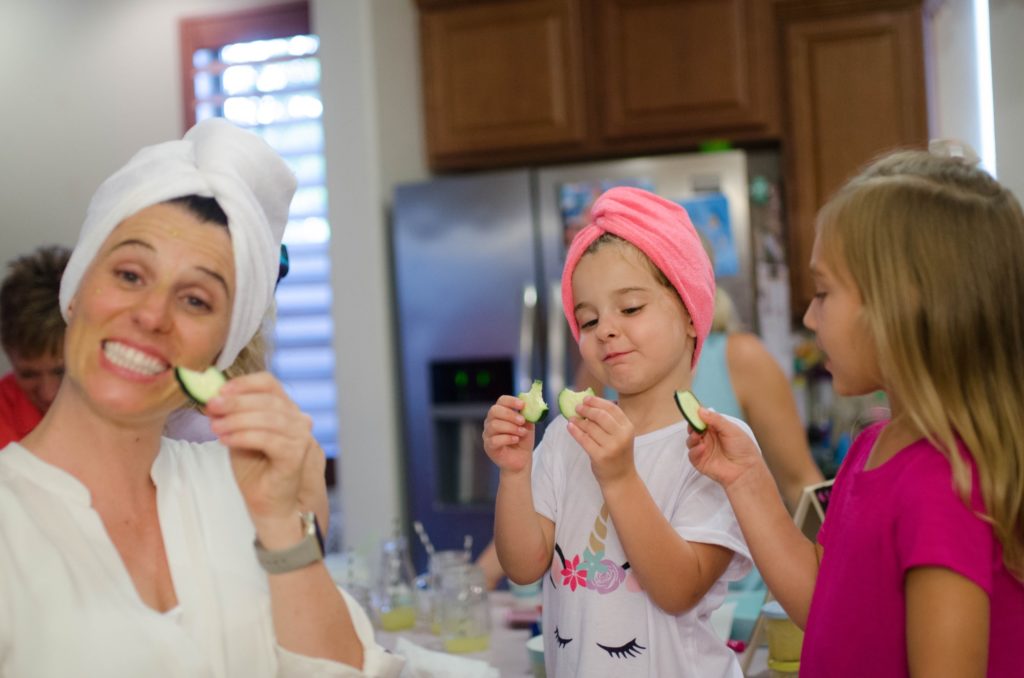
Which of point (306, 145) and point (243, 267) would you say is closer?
point (243, 267)

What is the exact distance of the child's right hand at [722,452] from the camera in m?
1.56

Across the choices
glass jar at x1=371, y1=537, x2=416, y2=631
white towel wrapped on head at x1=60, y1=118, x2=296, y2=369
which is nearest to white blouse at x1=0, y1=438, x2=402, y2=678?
→ white towel wrapped on head at x1=60, y1=118, x2=296, y2=369

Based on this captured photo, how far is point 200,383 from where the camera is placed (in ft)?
4.03

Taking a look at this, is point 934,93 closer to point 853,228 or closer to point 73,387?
point 853,228

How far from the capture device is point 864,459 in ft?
4.82

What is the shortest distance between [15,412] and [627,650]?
6.31 feet

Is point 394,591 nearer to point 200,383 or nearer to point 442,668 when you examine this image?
point 442,668

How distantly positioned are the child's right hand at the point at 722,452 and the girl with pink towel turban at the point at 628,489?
0.09 m

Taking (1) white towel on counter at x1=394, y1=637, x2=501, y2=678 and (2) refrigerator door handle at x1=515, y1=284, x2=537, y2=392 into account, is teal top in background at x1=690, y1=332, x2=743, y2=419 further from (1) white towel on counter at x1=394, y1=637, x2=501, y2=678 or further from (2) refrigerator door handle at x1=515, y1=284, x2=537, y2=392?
(2) refrigerator door handle at x1=515, y1=284, x2=537, y2=392

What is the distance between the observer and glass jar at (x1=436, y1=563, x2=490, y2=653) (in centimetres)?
214

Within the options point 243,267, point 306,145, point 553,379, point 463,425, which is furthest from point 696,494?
point 306,145

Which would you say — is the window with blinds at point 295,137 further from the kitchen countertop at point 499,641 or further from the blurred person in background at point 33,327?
the kitchen countertop at point 499,641

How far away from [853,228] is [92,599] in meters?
1.04

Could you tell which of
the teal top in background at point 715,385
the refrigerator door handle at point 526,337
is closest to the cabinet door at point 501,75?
the refrigerator door handle at point 526,337
